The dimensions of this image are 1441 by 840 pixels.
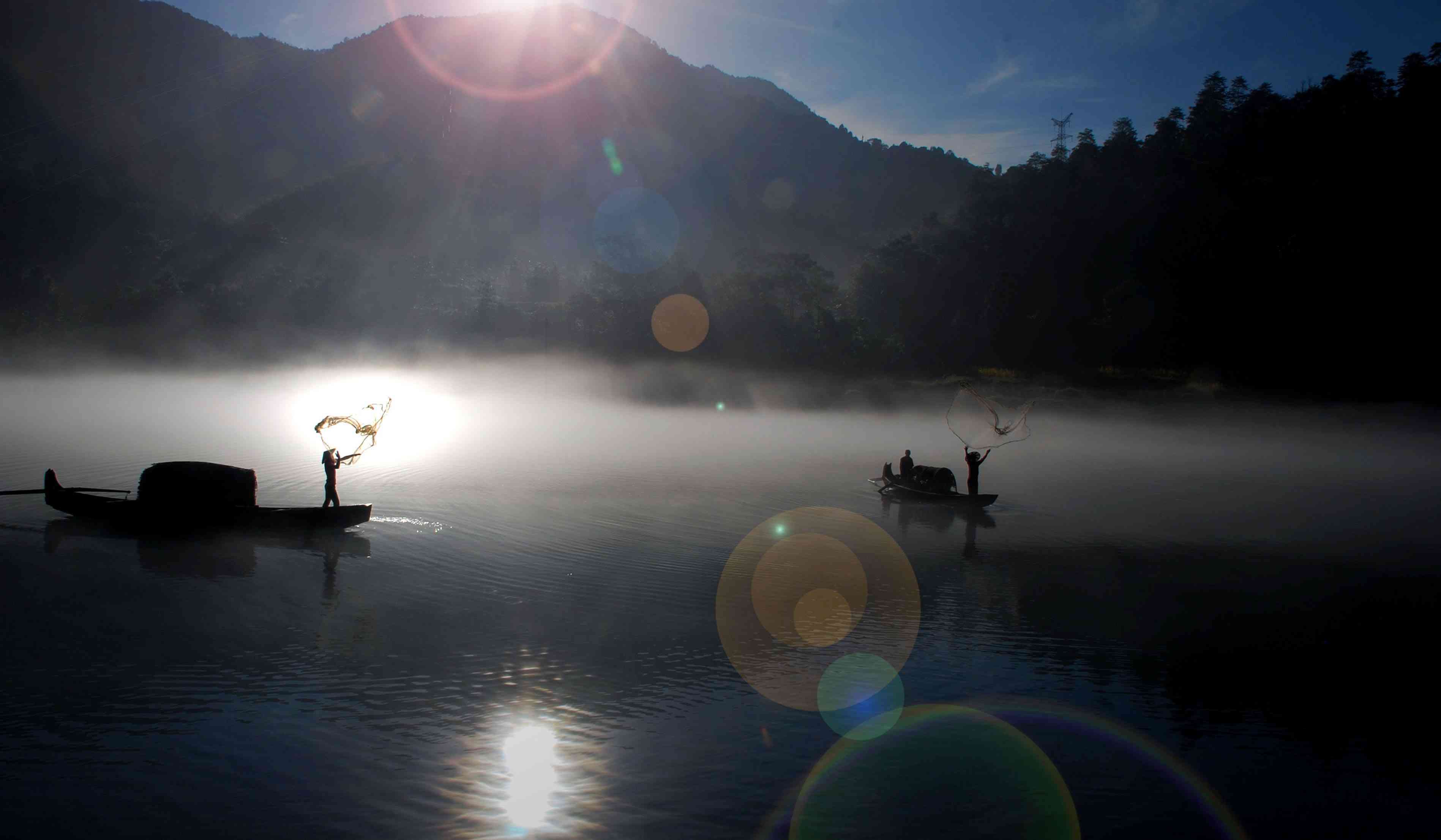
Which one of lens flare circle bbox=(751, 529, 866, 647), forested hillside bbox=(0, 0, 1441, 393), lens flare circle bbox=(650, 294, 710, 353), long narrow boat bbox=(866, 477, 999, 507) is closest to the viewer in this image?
lens flare circle bbox=(751, 529, 866, 647)

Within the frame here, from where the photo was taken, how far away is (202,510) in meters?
18.0

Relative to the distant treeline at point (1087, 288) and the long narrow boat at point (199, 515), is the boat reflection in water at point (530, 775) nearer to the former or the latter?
the long narrow boat at point (199, 515)

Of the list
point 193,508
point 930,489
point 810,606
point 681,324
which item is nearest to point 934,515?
point 930,489

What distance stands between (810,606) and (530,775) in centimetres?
655

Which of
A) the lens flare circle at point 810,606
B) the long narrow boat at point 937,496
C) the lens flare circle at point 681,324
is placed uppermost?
the lens flare circle at point 681,324

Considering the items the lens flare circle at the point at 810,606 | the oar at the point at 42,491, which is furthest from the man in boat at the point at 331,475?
the lens flare circle at the point at 810,606

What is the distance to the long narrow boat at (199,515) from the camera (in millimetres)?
17859

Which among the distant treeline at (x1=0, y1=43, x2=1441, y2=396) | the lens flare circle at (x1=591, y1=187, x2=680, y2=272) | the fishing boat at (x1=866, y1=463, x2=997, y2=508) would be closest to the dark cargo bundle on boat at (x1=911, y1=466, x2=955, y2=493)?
the fishing boat at (x1=866, y1=463, x2=997, y2=508)

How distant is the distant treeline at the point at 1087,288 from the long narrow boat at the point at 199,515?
51.0 meters

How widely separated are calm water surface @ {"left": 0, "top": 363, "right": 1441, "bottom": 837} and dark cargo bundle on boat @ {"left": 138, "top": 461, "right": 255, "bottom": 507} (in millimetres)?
1097

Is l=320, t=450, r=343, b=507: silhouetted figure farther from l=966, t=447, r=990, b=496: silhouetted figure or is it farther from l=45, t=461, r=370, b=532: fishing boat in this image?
l=966, t=447, r=990, b=496: silhouetted figure

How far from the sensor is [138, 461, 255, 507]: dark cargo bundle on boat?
715 inches

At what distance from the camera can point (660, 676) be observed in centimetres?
1028

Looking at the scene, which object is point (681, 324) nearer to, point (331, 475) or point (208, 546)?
point (331, 475)
